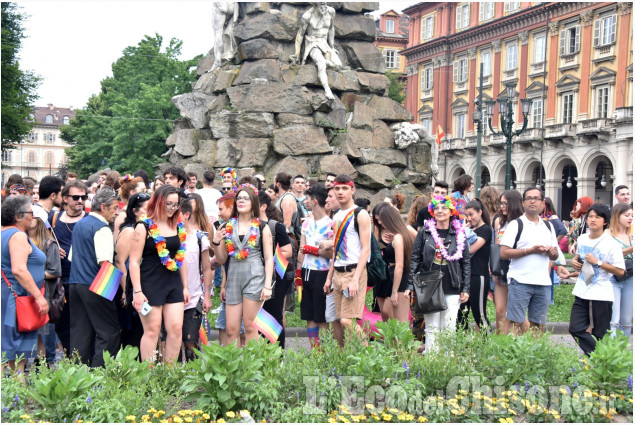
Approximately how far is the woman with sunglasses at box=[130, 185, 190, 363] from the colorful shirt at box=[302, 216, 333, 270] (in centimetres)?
160

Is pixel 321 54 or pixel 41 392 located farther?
pixel 321 54

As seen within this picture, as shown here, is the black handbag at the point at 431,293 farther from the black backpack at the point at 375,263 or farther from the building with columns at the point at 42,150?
the building with columns at the point at 42,150

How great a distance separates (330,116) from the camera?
57.6 ft

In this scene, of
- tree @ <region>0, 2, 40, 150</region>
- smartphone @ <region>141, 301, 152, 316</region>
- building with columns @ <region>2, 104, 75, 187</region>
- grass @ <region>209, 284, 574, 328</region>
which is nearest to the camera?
smartphone @ <region>141, 301, 152, 316</region>

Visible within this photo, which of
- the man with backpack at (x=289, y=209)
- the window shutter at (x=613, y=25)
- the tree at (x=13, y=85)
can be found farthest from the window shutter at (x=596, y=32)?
the man with backpack at (x=289, y=209)

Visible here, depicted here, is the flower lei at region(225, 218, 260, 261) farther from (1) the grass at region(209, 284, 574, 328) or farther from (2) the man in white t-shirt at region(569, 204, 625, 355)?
(2) the man in white t-shirt at region(569, 204, 625, 355)

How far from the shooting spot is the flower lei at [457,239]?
7.73 m

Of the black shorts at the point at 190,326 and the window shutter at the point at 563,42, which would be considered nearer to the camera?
the black shorts at the point at 190,326

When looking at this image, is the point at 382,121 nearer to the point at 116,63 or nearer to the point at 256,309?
the point at 256,309

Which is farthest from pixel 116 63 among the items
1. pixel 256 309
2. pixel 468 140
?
pixel 256 309

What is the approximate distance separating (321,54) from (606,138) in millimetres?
36563

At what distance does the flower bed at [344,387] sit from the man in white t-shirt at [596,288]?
61.1 inches

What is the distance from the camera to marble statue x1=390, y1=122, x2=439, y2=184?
716 inches

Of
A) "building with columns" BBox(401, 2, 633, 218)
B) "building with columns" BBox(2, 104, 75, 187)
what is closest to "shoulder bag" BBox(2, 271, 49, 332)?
"building with columns" BBox(401, 2, 633, 218)
